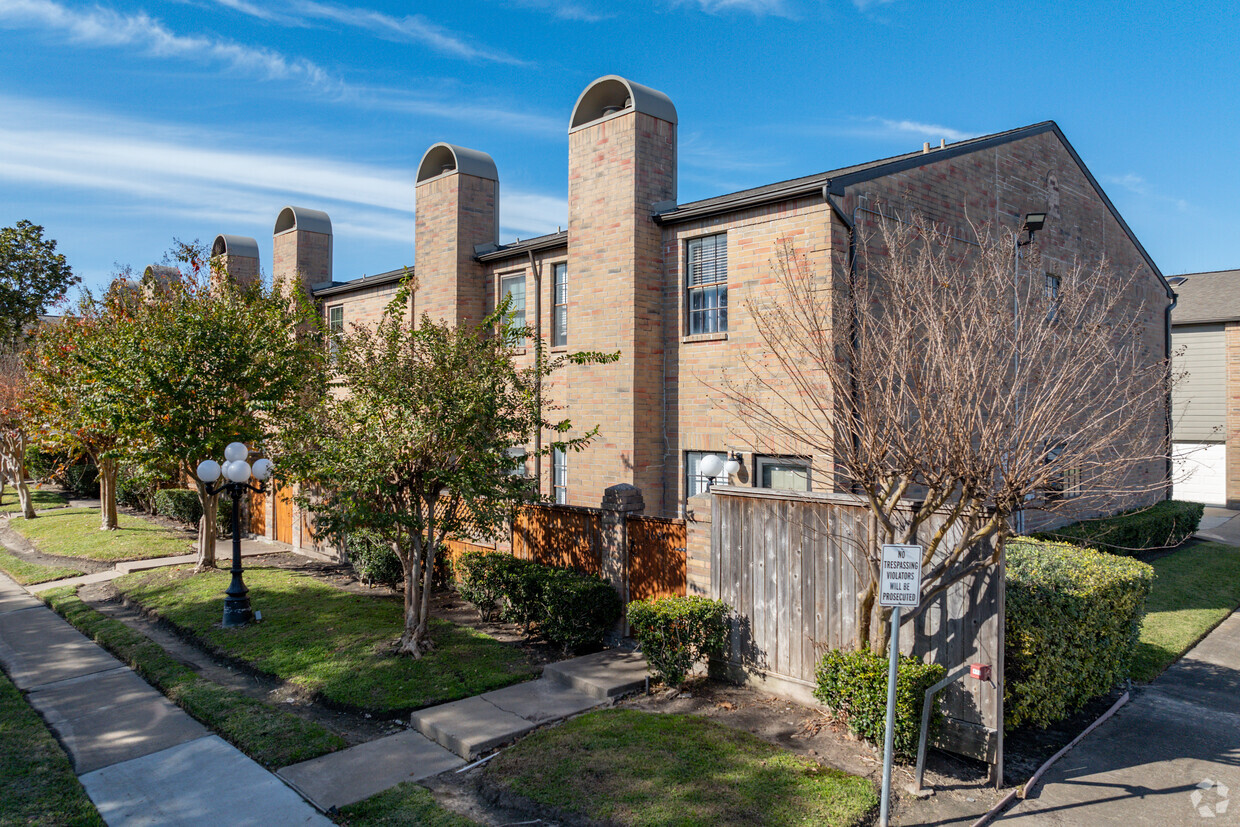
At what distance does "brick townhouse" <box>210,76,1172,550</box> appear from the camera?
1229 cm

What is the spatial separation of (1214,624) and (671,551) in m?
→ 8.77

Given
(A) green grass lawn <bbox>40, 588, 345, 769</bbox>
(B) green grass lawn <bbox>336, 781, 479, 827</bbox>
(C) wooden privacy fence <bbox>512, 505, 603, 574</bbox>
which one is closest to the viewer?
(B) green grass lawn <bbox>336, 781, 479, 827</bbox>

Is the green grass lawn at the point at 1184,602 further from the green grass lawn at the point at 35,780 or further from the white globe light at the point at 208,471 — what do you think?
the white globe light at the point at 208,471

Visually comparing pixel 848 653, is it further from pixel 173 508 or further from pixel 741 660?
pixel 173 508

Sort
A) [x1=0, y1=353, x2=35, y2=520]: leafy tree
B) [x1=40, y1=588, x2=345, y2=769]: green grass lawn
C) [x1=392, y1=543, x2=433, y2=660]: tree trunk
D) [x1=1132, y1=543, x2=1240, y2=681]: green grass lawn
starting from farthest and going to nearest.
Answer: [x1=0, y1=353, x2=35, y2=520]: leafy tree → [x1=1132, y1=543, x2=1240, y2=681]: green grass lawn → [x1=392, y1=543, x2=433, y2=660]: tree trunk → [x1=40, y1=588, x2=345, y2=769]: green grass lawn

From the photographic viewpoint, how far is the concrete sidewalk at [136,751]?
20.3ft

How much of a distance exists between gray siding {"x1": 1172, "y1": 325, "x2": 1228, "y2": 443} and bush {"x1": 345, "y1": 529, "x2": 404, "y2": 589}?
1115 inches

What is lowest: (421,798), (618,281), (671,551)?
(421,798)

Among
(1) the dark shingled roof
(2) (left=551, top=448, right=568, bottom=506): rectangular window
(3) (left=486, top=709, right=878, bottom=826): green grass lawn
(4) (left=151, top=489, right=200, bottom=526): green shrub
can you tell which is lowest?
(3) (left=486, top=709, right=878, bottom=826): green grass lawn

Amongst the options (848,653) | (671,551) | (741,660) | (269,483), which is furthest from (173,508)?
(848,653)

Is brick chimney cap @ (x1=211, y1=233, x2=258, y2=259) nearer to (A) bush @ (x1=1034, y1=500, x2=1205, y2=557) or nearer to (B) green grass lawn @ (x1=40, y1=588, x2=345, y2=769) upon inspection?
(B) green grass lawn @ (x1=40, y1=588, x2=345, y2=769)

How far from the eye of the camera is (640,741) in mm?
7012

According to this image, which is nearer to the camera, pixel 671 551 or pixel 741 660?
pixel 741 660

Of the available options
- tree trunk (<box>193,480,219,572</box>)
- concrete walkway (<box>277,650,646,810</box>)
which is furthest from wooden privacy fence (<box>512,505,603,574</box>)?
tree trunk (<box>193,480,219,572</box>)
